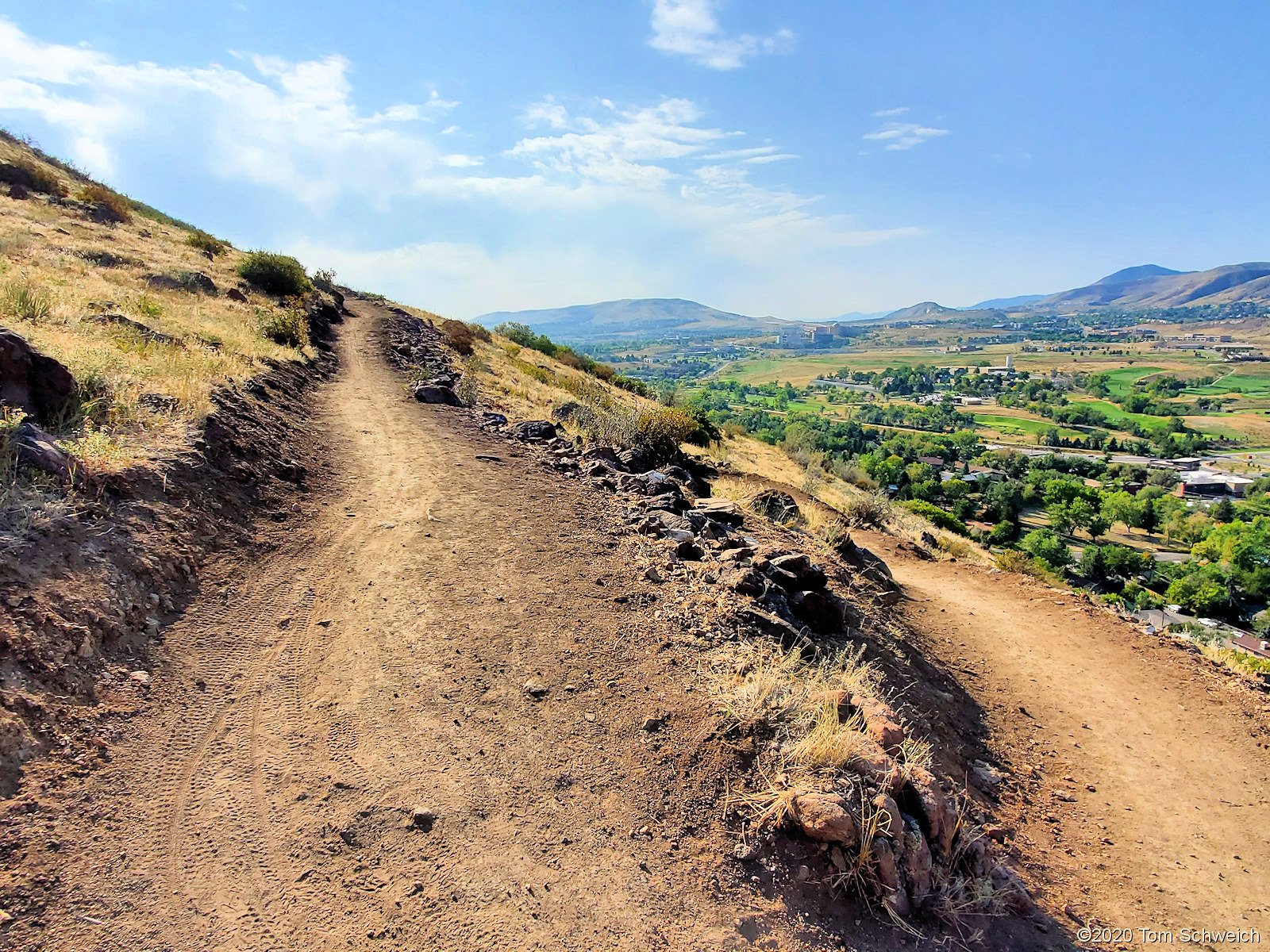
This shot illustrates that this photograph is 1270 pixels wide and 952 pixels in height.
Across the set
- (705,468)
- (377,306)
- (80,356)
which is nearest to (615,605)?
(80,356)

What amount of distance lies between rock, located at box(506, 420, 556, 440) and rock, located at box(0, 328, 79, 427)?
640 centimetres

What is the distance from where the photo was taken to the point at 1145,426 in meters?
74.2

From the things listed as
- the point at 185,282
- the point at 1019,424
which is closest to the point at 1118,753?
the point at 185,282

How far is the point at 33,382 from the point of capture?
5.18m

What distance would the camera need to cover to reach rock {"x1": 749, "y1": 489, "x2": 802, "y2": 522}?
10.9 m

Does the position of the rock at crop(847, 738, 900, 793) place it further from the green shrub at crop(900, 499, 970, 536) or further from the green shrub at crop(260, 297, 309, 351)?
the green shrub at crop(900, 499, 970, 536)

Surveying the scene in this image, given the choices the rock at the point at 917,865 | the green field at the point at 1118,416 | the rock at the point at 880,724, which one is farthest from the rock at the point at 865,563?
the green field at the point at 1118,416

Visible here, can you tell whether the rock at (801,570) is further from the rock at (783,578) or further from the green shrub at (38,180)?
the green shrub at (38,180)

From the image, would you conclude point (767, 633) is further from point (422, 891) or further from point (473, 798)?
point (422, 891)

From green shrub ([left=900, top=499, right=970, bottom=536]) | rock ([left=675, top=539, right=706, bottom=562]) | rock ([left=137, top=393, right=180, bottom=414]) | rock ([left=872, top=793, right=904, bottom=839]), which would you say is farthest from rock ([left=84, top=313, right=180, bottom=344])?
green shrub ([left=900, top=499, right=970, bottom=536])

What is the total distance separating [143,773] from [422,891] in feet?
5.68

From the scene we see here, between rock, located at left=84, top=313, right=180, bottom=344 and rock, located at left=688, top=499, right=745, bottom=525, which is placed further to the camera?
rock, located at left=84, top=313, right=180, bottom=344

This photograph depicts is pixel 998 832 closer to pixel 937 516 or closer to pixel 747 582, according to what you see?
pixel 747 582

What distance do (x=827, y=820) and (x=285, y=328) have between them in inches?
669
